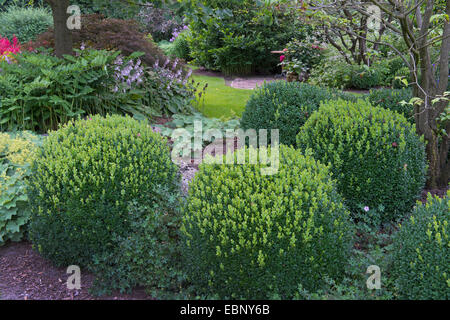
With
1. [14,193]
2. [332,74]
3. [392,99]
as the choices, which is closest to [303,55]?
[332,74]

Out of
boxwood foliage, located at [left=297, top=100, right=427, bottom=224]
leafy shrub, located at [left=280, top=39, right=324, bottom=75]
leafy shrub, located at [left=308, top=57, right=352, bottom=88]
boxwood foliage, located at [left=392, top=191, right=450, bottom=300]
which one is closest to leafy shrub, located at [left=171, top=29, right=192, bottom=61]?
leafy shrub, located at [left=280, top=39, right=324, bottom=75]

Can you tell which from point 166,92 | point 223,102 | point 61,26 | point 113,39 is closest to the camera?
point 61,26

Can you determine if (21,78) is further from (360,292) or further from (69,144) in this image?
(360,292)

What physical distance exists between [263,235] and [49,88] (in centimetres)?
421

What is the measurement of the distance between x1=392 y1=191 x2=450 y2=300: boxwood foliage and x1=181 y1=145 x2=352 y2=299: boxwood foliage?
0.37 meters

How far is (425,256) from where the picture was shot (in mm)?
2467

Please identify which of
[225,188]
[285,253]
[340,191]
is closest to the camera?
[285,253]

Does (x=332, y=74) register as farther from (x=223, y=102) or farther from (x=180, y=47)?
(x=180, y=47)

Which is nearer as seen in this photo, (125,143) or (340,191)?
(125,143)

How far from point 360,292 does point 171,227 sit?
1.50m

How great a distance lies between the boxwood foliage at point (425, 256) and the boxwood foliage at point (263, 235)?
37 cm

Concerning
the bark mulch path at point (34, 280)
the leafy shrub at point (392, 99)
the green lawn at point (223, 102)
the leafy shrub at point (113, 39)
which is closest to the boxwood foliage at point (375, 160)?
the leafy shrub at point (392, 99)

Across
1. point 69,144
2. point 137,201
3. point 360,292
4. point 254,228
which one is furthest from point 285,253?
point 69,144

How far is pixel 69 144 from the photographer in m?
3.52
